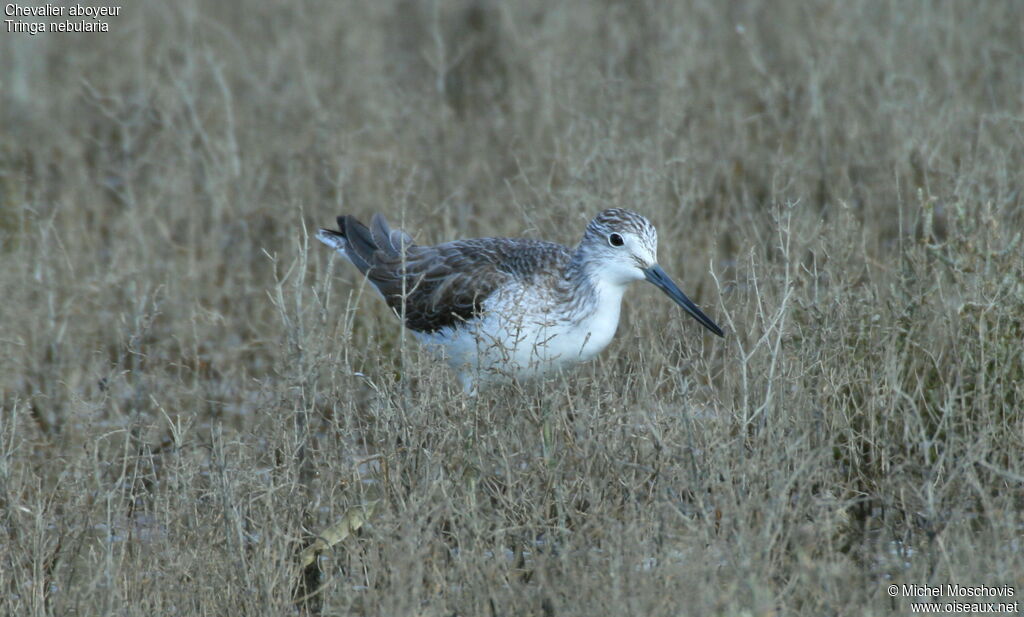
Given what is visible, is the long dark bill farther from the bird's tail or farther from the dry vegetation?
the bird's tail

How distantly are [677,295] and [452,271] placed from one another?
3.81 feet

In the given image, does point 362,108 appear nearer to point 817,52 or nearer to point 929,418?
point 817,52

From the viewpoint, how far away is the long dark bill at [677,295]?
533cm

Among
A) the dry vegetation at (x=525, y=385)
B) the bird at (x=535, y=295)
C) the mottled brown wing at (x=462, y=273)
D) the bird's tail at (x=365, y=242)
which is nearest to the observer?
the dry vegetation at (x=525, y=385)

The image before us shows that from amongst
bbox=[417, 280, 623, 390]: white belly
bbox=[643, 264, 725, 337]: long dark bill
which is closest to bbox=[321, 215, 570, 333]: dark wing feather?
bbox=[417, 280, 623, 390]: white belly

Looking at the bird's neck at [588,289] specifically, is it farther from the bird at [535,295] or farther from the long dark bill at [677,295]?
the long dark bill at [677,295]

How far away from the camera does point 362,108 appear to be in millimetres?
9648

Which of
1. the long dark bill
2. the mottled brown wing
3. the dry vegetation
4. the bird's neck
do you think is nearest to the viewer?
the dry vegetation

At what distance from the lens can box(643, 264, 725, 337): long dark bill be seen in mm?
5328

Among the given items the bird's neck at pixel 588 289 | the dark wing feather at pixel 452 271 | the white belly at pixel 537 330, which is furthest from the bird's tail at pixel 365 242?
the bird's neck at pixel 588 289

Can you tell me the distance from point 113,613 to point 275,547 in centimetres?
58

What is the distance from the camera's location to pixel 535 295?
563 cm

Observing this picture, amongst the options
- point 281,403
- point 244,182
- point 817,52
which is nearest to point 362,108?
point 244,182

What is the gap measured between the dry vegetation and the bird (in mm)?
190
